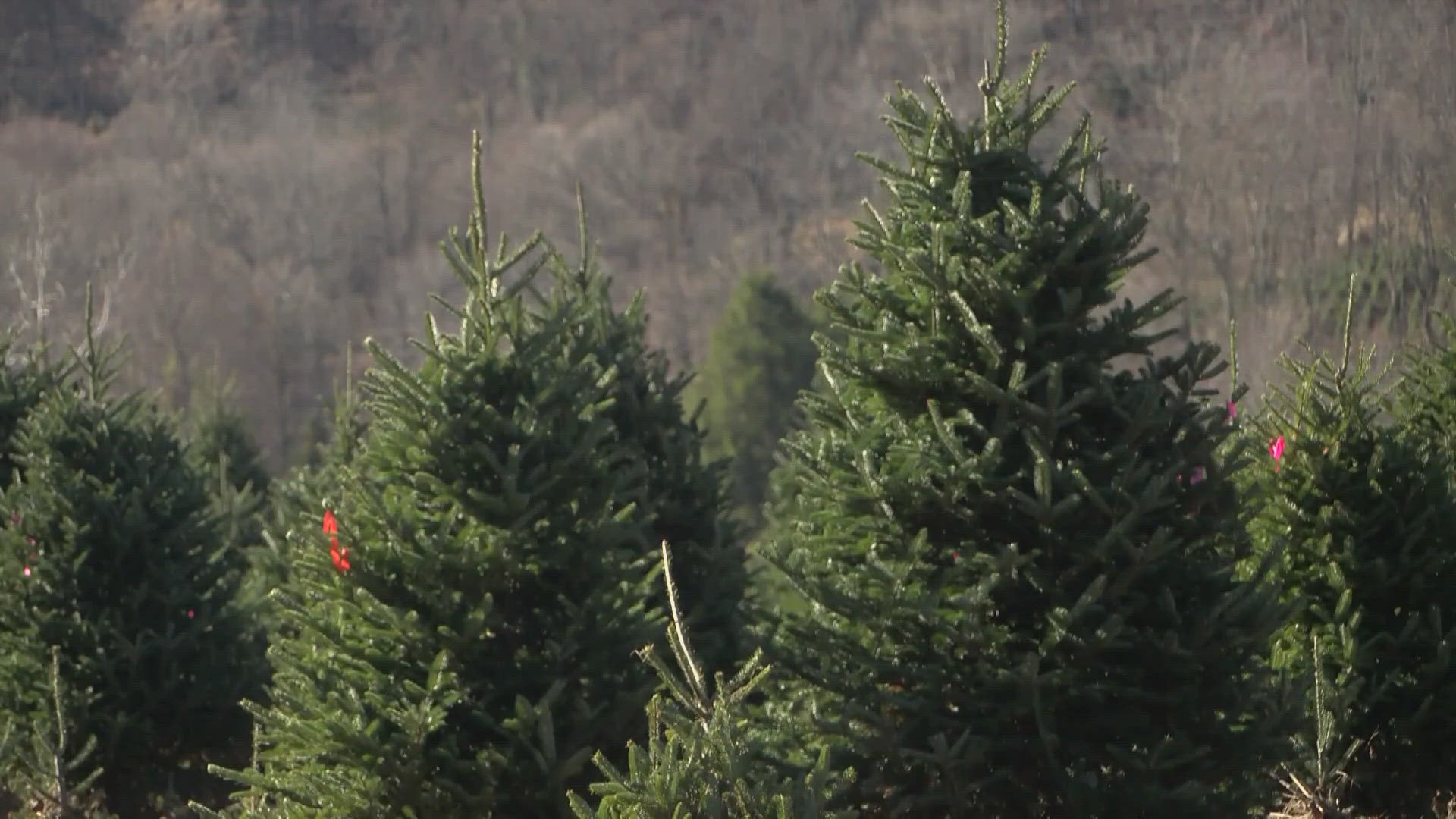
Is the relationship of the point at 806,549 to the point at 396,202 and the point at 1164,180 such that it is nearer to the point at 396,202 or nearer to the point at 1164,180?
the point at 1164,180

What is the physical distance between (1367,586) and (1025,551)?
249 centimetres

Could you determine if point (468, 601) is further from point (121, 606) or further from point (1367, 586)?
point (1367, 586)

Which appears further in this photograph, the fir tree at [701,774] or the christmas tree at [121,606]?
the christmas tree at [121,606]

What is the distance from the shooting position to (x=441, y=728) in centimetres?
518

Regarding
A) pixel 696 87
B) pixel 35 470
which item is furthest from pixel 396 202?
pixel 35 470

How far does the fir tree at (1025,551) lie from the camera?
5027 millimetres

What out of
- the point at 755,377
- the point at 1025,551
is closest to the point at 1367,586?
the point at 1025,551

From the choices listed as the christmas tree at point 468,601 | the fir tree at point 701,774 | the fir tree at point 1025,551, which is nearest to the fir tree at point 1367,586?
the fir tree at point 1025,551

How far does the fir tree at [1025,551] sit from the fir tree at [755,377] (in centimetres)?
2408

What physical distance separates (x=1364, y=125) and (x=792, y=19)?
4033cm

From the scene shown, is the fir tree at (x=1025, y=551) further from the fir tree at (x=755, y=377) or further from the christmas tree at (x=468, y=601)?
the fir tree at (x=755, y=377)

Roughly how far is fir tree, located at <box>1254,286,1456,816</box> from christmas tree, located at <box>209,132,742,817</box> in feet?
9.88

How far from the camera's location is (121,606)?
8156mm

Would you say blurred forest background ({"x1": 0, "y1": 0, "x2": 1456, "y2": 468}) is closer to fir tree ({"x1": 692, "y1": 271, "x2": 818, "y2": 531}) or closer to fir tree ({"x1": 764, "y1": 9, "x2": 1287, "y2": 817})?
fir tree ({"x1": 692, "y1": 271, "x2": 818, "y2": 531})
